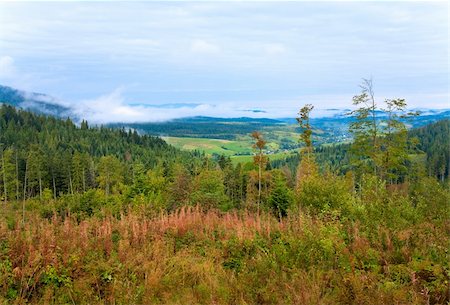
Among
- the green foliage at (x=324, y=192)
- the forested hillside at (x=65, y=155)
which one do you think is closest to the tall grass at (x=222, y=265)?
the green foliage at (x=324, y=192)

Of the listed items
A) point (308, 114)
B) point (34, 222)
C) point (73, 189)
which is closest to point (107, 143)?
point (73, 189)

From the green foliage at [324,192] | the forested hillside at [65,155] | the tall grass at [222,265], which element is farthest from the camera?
the forested hillside at [65,155]

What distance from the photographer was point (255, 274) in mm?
6402

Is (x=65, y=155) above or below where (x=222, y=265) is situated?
below

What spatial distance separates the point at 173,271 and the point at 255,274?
1473mm

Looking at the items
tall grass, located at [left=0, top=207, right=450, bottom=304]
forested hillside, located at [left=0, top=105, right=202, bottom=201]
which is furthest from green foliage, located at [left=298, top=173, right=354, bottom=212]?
forested hillside, located at [left=0, top=105, right=202, bottom=201]

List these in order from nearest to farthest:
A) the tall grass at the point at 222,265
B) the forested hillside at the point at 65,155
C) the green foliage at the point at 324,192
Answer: the tall grass at the point at 222,265 < the green foliage at the point at 324,192 < the forested hillside at the point at 65,155

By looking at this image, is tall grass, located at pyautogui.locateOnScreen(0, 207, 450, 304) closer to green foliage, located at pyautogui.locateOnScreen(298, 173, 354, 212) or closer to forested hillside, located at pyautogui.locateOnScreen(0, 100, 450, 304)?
forested hillside, located at pyautogui.locateOnScreen(0, 100, 450, 304)

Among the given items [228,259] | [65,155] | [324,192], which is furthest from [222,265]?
[65,155]

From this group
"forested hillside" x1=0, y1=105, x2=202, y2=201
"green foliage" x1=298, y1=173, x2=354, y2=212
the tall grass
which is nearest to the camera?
the tall grass

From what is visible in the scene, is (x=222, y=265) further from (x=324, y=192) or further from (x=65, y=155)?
(x=65, y=155)

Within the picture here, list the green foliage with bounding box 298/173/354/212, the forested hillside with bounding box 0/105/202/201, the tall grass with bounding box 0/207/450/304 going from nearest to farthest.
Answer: the tall grass with bounding box 0/207/450/304 → the green foliage with bounding box 298/173/354/212 → the forested hillside with bounding box 0/105/202/201

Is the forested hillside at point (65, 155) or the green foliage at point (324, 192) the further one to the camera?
the forested hillside at point (65, 155)

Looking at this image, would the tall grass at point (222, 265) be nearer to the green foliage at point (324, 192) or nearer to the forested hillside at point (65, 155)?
the green foliage at point (324, 192)
